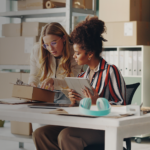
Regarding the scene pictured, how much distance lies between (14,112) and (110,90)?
2.06ft

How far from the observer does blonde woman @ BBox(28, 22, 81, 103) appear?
2213mm

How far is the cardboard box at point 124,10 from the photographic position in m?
3.45

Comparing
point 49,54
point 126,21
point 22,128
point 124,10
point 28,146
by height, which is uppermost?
point 124,10

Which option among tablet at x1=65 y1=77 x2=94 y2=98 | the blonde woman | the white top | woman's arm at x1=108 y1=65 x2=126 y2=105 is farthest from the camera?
the white top

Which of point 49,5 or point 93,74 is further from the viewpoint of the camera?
point 49,5

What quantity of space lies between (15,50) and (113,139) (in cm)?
248

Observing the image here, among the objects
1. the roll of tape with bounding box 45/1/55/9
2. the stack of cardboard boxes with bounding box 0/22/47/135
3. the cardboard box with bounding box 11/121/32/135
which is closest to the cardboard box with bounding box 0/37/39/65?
the stack of cardboard boxes with bounding box 0/22/47/135

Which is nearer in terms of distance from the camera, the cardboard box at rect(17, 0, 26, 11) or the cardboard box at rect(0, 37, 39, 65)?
the cardboard box at rect(0, 37, 39, 65)

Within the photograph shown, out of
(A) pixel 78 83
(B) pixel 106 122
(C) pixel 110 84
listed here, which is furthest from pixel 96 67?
(B) pixel 106 122

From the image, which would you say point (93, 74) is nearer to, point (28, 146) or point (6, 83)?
point (28, 146)

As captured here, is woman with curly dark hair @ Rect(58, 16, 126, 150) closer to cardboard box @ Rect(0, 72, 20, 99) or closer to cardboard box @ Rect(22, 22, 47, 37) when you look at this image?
cardboard box @ Rect(22, 22, 47, 37)

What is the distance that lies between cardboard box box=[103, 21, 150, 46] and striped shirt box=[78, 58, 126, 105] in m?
1.75

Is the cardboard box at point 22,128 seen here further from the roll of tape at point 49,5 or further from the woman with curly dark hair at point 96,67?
the woman with curly dark hair at point 96,67

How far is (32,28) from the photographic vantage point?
131 inches
